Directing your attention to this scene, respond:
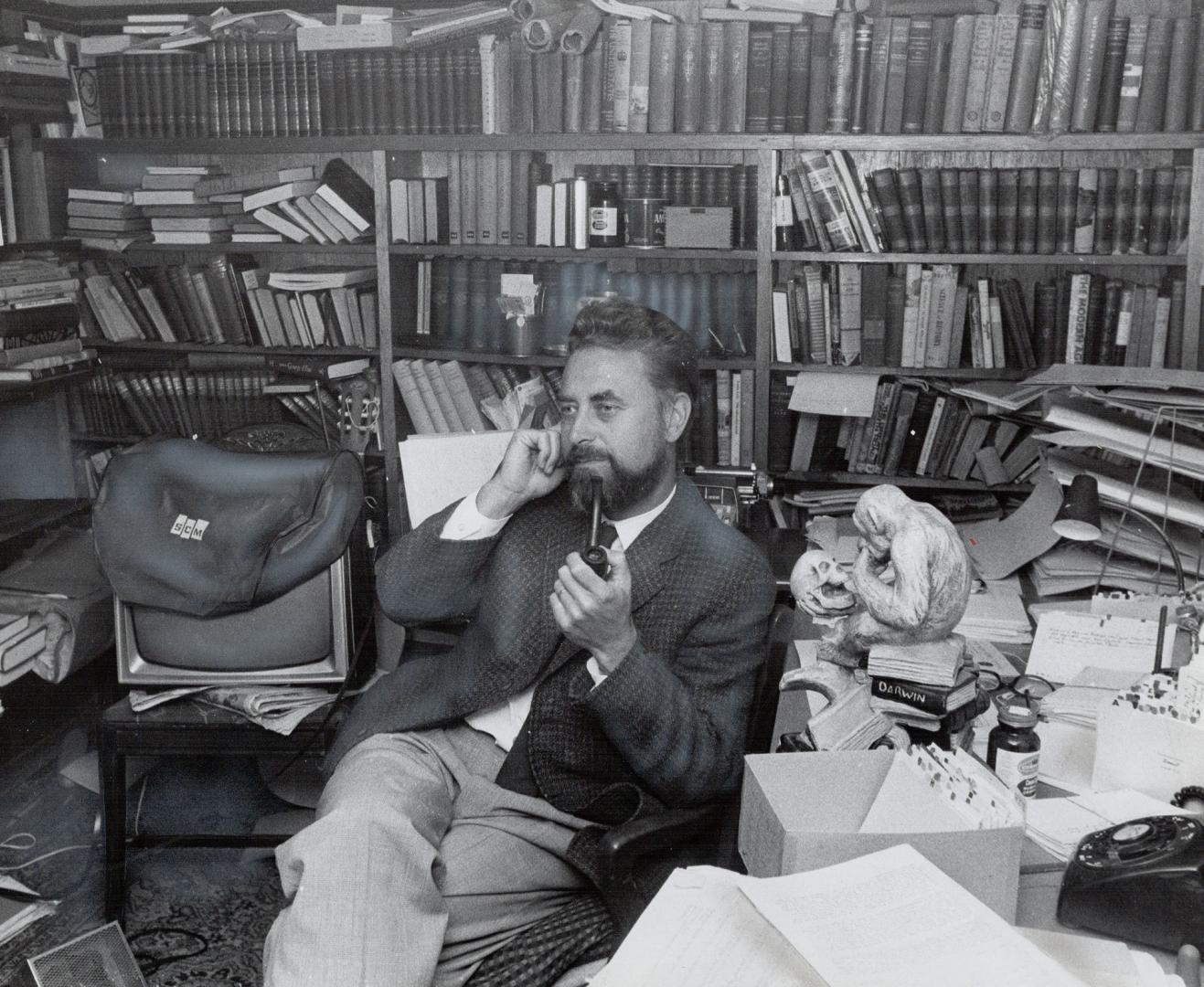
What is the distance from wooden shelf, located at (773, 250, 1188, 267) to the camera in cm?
279

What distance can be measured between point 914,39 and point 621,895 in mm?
2166

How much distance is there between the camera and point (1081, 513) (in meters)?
1.54

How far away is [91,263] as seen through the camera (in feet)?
11.5

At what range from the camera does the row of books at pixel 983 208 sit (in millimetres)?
2805

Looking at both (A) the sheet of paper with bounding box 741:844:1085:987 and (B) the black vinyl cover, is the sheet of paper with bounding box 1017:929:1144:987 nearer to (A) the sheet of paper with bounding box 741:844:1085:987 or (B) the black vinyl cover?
(A) the sheet of paper with bounding box 741:844:1085:987

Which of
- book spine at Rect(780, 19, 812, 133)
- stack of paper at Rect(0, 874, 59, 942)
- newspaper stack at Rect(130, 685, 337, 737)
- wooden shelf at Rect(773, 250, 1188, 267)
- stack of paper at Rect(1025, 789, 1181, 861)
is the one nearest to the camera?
stack of paper at Rect(1025, 789, 1181, 861)

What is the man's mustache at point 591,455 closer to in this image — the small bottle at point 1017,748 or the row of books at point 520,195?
the small bottle at point 1017,748

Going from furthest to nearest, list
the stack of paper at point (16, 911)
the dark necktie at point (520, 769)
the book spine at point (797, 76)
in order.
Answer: the book spine at point (797, 76), the stack of paper at point (16, 911), the dark necktie at point (520, 769)

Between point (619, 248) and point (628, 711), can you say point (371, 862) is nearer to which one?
point (628, 711)

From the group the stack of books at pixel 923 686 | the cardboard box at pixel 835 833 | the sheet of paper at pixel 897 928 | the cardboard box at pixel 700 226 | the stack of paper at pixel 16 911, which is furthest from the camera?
the cardboard box at pixel 700 226

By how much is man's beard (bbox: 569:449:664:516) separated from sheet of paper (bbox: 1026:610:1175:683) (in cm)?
60

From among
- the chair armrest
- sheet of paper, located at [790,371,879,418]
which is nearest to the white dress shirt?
the chair armrest

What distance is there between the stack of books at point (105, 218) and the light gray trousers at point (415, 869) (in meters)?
2.24

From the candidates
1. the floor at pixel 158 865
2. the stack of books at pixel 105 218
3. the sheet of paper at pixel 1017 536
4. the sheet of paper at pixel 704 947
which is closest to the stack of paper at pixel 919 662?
the sheet of paper at pixel 704 947
